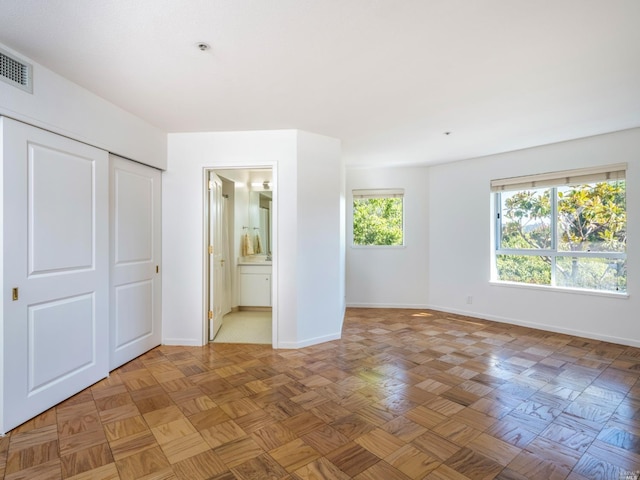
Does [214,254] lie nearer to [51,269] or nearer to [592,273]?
[51,269]

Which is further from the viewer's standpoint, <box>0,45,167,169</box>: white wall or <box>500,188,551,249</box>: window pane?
<box>500,188,551,249</box>: window pane

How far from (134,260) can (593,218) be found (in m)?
5.26

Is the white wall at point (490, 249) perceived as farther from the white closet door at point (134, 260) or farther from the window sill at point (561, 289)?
the white closet door at point (134, 260)

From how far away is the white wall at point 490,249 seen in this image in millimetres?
3666

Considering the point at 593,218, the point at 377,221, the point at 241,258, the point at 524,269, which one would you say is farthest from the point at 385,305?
the point at 593,218

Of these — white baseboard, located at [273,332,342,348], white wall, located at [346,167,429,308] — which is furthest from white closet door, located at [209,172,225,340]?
white wall, located at [346,167,429,308]

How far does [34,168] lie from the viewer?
2221 mm

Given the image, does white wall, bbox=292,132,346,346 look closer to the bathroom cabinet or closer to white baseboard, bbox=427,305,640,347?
the bathroom cabinet

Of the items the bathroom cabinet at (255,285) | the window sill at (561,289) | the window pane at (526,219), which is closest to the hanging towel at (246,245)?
the bathroom cabinet at (255,285)

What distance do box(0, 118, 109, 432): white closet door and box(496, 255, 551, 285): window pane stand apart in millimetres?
4961

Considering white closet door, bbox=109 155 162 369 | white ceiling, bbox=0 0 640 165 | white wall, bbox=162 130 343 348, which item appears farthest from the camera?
white wall, bbox=162 130 343 348

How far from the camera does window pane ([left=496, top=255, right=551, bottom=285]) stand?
441 centimetres

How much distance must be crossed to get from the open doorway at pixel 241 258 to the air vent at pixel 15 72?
6.05 ft

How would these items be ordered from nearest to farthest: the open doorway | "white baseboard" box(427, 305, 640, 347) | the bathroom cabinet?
"white baseboard" box(427, 305, 640, 347) → the open doorway → the bathroom cabinet
